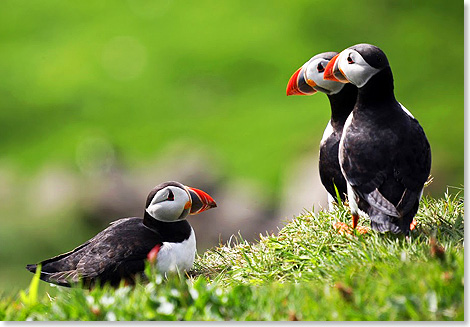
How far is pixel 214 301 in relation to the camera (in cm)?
376

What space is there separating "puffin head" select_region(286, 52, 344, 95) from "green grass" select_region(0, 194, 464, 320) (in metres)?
1.04

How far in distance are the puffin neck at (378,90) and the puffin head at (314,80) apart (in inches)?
19.1

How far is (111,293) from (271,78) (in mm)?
9489

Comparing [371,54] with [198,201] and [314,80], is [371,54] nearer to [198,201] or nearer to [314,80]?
[314,80]

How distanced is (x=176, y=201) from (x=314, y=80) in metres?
1.23

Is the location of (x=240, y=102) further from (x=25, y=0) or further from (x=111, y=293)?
(x=111, y=293)

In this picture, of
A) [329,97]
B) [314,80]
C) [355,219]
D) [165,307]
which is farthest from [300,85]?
[165,307]

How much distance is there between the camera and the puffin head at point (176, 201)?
15.8 feet

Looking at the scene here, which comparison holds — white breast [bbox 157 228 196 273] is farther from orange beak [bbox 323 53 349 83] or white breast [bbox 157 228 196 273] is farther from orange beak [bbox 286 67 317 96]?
orange beak [bbox 323 53 349 83]

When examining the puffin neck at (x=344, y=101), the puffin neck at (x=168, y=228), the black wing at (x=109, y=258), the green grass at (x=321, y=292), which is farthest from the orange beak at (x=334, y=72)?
the black wing at (x=109, y=258)

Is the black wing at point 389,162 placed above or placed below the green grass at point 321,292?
above

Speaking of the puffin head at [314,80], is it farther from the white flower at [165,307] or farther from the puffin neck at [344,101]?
the white flower at [165,307]

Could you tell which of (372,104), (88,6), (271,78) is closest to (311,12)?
(271,78)

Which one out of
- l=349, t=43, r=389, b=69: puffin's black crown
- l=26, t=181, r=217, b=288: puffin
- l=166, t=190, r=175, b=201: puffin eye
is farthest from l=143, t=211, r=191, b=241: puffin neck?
l=349, t=43, r=389, b=69: puffin's black crown
